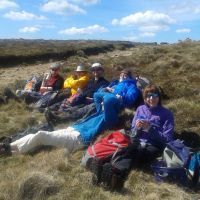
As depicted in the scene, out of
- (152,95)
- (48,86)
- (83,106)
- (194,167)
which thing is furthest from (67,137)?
(48,86)

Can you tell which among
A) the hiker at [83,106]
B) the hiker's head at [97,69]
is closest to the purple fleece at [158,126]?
the hiker at [83,106]

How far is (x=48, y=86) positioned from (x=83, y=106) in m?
2.40

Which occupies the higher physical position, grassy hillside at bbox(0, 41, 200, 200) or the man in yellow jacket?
the man in yellow jacket

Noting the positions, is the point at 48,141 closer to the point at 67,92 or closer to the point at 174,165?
the point at 174,165

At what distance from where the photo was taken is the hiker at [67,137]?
25.1 ft

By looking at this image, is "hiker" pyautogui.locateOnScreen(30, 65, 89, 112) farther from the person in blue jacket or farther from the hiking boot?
the person in blue jacket

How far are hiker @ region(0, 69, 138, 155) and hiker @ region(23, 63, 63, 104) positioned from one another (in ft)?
12.6

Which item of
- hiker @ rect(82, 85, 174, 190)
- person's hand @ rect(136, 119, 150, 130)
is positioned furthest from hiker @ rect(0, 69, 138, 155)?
person's hand @ rect(136, 119, 150, 130)

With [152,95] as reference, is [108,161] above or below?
below

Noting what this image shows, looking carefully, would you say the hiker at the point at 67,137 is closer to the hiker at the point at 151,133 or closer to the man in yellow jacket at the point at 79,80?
the hiker at the point at 151,133

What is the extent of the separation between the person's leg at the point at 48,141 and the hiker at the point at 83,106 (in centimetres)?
146

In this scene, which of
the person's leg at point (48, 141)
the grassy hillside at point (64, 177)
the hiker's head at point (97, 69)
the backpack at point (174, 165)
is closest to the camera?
the grassy hillside at point (64, 177)

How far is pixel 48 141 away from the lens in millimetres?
7715

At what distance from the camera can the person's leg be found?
763 centimetres
